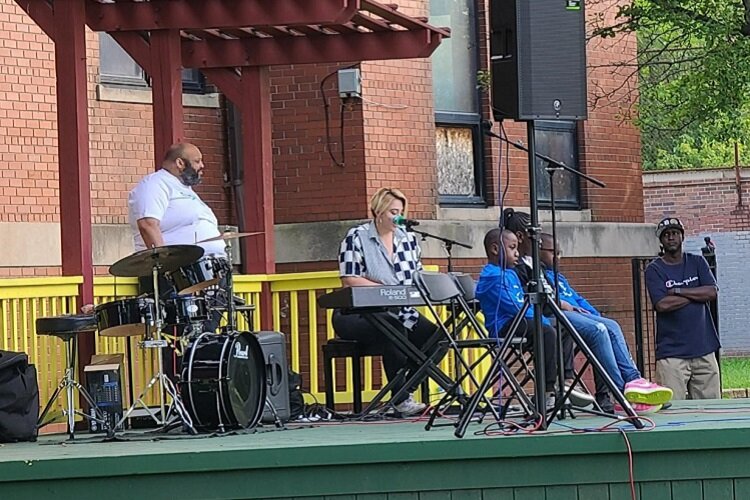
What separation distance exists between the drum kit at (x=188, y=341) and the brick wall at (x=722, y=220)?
23213mm

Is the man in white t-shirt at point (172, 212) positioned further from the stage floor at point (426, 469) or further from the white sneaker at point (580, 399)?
the stage floor at point (426, 469)

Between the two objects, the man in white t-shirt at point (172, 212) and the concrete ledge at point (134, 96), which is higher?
the concrete ledge at point (134, 96)

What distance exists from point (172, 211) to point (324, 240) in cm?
389

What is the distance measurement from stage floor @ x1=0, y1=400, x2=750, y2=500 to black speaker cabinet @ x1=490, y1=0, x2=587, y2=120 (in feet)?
5.95

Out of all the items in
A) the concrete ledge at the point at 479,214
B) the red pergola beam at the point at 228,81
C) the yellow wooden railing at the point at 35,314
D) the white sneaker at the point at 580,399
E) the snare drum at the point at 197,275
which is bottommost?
the white sneaker at the point at 580,399

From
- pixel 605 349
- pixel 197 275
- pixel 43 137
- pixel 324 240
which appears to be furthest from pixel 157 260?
pixel 324 240

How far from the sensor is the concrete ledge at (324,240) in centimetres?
1203

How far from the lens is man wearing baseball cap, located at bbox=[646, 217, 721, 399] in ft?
37.5

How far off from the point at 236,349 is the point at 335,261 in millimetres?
4717

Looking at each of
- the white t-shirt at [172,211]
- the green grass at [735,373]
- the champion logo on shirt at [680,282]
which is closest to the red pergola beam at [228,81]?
the white t-shirt at [172,211]

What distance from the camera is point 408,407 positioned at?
9.76m

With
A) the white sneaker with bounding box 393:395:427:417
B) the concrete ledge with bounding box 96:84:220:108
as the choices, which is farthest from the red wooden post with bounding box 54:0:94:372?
the concrete ledge with bounding box 96:84:220:108

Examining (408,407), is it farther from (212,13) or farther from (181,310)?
(212,13)

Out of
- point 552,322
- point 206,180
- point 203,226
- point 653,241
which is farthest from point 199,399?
point 653,241
